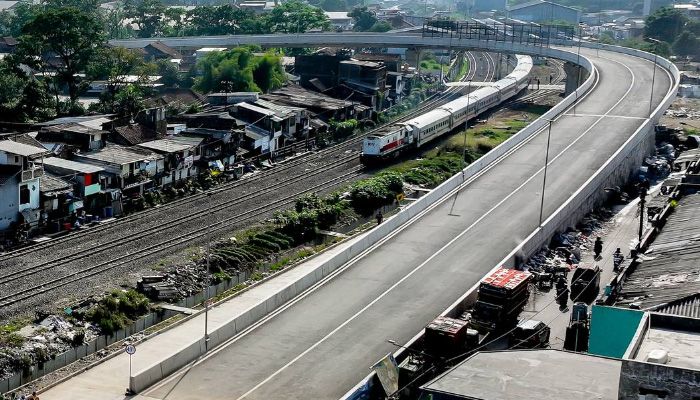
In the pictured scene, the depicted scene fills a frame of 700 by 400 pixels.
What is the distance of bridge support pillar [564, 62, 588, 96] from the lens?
103 meters

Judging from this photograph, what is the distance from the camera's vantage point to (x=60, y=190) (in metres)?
51.1

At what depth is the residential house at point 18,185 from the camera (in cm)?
4859

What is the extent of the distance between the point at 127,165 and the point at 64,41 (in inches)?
1120

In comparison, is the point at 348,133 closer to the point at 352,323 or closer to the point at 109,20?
the point at 352,323

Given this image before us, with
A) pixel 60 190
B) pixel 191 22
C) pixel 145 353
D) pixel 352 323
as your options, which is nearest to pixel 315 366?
pixel 352 323

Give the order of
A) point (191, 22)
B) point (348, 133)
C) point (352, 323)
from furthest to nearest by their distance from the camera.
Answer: point (191, 22) < point (348, 133) < point (352, 323)

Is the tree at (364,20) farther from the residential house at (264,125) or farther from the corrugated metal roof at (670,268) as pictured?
the corrugated metal roof at (670,268)

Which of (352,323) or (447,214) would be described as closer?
(352,323)

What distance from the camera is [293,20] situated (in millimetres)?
131750

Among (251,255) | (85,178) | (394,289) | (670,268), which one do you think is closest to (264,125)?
(85,178)

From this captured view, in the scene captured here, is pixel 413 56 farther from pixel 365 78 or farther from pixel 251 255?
pixel 251 255

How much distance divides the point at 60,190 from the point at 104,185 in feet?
13.2

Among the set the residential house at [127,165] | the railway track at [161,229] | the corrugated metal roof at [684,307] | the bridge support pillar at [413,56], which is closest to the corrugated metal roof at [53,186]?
the railway track at [161,229]

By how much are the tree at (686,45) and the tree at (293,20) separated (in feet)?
157
